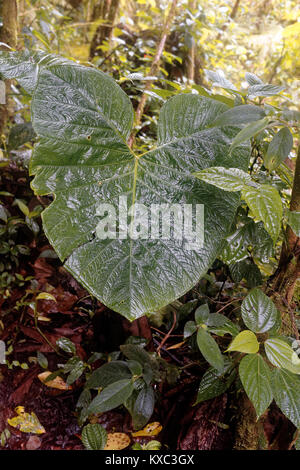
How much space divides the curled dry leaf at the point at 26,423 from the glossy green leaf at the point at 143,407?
1.01 ft

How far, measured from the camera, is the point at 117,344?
3.27ft

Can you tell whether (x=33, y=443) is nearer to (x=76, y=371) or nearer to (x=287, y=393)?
(x=76, y=371)

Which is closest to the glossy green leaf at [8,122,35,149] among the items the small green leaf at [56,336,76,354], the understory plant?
the understory plant

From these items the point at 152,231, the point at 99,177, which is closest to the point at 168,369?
the point at 152,231

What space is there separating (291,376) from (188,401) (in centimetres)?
39

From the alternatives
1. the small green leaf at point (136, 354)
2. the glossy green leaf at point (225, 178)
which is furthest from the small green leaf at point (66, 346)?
the glossy green leaf at point (225, 178)

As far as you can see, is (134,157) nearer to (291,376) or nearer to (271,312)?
(271,312)

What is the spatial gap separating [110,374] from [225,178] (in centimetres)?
58

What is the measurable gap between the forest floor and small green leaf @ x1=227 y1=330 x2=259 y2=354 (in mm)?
364

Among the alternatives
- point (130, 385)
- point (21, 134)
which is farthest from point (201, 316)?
point (21, 134)

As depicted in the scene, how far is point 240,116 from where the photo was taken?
579 millimetres

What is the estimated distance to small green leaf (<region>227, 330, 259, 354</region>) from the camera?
600 mm

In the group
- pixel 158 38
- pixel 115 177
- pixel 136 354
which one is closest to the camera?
pixel 115 177

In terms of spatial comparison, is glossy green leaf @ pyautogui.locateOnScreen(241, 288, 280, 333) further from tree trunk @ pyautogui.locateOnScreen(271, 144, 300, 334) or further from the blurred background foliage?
the blurred background foliage
